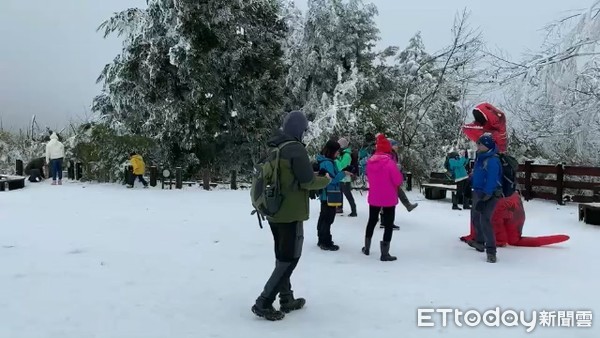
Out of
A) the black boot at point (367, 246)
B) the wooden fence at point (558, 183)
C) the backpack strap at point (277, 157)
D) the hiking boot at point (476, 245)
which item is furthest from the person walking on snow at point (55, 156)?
the backpack strap at point (277, 157)

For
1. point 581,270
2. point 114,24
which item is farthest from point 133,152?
point 581,270

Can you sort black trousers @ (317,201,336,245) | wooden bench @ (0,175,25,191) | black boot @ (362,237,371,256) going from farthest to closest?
wooden bench @ (0,175,25,191)
black trousers @ (317,201,336,245)
black boot @ (362,237,371,256)

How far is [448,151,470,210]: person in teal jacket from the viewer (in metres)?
11.8

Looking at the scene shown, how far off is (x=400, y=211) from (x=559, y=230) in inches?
133

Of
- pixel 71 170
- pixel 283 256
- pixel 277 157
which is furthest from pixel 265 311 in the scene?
pixel 71 170

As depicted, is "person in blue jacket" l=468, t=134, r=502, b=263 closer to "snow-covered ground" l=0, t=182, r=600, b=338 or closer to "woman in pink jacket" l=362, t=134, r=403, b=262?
"snow-covered ground" l=0, t=182, r=600, b=338

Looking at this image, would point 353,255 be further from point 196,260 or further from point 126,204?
point 126,204

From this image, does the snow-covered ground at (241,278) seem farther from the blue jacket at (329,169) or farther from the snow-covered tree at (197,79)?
the snow-covered tree at (197,79)

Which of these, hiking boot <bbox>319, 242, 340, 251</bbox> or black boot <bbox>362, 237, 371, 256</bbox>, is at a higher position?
black boot <bbox>362, 237, 371, 256</bbox>

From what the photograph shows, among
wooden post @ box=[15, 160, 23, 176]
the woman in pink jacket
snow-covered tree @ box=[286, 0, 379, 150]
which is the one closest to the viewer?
the woman in pink jacket

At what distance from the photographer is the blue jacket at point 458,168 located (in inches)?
466

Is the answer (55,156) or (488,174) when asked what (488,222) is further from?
(55,156)

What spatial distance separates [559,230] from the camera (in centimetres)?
941

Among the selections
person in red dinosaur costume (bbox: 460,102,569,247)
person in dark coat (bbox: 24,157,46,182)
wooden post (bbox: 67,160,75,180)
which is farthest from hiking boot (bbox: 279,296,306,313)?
wooden post (bbox: 67,160,75,180)
